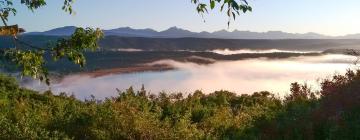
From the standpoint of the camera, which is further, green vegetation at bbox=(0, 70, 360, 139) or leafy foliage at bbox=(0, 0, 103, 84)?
green vegetation at bbox=(0, 70, 360, 139)

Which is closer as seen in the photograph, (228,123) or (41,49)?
(41,49)

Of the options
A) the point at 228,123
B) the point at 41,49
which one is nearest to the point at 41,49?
the point at 41,49

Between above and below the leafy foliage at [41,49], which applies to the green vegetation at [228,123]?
below

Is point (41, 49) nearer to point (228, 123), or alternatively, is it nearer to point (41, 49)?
point (41, 49)

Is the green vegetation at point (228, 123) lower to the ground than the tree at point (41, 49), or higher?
lower

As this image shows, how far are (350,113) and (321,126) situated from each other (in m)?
0.79

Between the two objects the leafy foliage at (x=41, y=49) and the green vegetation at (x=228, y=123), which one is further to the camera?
the green vegetation at (x=228, y=123)

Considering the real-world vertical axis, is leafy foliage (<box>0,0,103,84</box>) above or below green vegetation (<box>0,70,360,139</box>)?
above

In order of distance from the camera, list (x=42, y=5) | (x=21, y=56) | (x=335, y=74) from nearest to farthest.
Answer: (x=21, y=56) < (x=42, y=5) < (x=335, y=74)

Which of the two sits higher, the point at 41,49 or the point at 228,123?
the point at 41,49

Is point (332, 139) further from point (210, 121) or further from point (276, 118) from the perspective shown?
point (210, 121)

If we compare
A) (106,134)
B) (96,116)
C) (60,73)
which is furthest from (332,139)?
(60,73)

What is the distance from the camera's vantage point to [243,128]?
51.0 feet

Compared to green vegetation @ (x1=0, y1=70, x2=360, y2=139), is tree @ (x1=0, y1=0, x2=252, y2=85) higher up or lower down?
higher up
